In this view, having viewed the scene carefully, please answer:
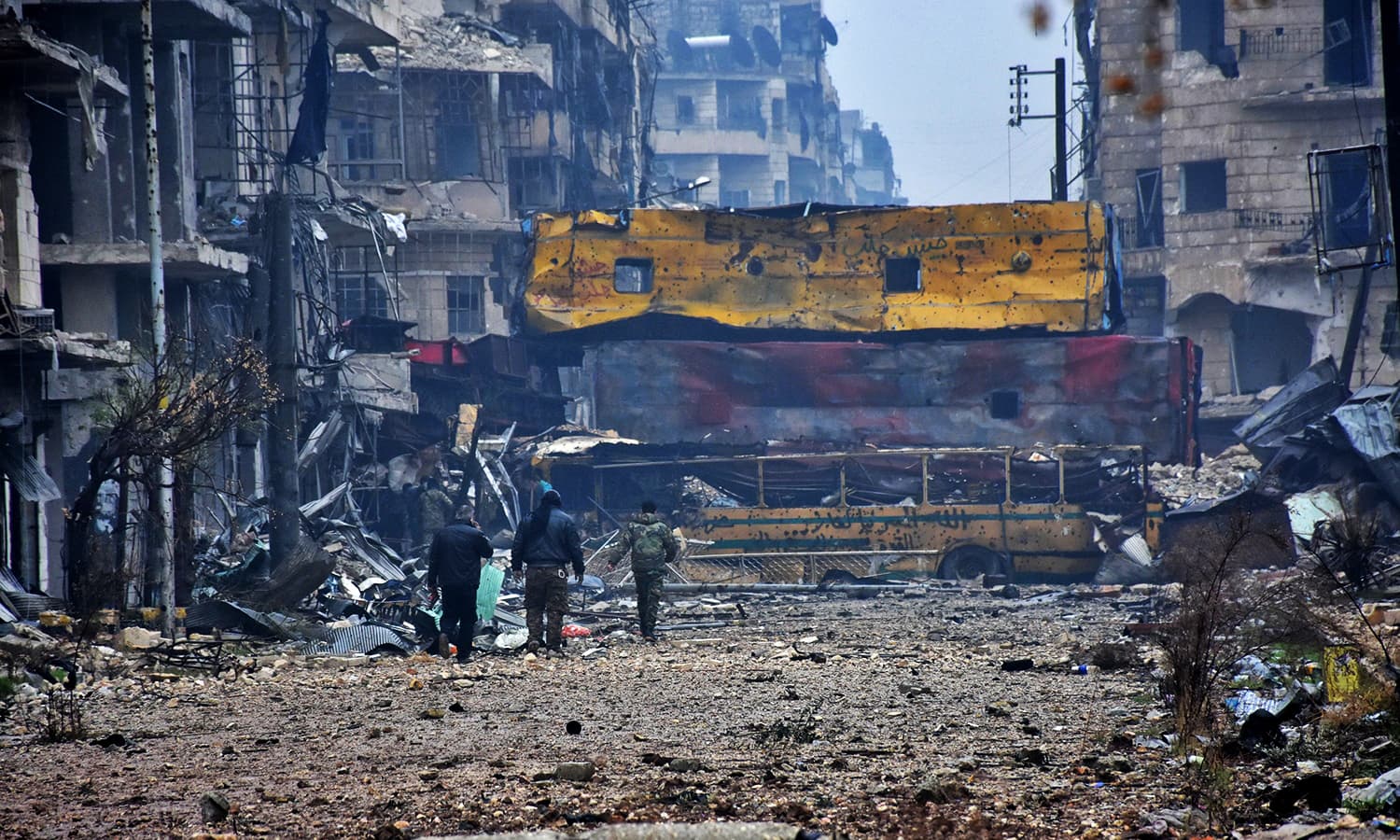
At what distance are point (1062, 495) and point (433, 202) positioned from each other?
867 inches

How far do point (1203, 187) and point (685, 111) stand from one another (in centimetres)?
3736

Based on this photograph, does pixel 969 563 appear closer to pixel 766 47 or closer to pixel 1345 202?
pixel 1345 202

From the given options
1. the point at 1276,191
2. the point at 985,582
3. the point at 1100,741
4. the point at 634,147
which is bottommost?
the point at 985,582

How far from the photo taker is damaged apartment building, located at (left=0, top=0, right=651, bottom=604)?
1720 cm

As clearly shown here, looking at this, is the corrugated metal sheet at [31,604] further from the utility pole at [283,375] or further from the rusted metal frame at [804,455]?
the rusted metal frame at [804,455]

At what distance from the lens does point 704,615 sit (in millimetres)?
16844

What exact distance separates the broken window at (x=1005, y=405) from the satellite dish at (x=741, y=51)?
170 ft

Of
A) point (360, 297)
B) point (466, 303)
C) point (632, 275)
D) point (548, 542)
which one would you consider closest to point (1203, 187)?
point (632, 275)

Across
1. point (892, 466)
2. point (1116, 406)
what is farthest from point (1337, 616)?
point (1116, 406)

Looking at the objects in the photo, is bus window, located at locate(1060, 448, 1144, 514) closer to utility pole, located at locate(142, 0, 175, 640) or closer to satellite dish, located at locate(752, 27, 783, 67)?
utility pole, located at locate(142, 0, 175, 640)

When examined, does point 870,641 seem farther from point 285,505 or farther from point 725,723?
point 285,505

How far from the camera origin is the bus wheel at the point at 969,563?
20203 millimetres

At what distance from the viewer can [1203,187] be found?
3741 cm

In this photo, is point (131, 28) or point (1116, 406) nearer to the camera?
point (131, 28)
